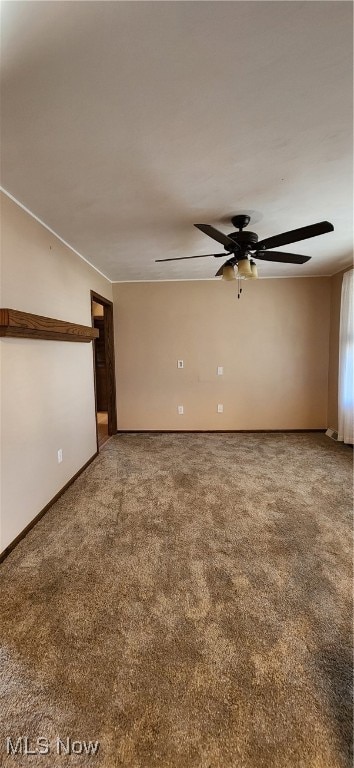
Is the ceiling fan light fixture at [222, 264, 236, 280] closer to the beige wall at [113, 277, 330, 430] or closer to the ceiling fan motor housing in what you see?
the ceiling fan motor housing

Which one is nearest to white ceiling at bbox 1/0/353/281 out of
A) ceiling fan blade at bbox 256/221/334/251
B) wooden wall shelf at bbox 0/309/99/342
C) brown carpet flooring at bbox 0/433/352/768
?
ceiling fan blade at bbox 256/221/334/251

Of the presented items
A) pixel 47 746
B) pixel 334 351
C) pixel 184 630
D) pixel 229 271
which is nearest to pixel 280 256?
pixel 229 271

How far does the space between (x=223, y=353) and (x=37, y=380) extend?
9.80 feet

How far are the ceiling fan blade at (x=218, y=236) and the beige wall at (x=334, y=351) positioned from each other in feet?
8.60

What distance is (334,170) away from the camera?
73.2 inches

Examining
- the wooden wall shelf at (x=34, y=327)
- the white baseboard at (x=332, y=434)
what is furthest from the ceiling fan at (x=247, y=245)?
the white baseboard at (x=332, y=434)

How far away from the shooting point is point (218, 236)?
2.13m

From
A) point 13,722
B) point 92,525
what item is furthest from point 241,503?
point 13,722

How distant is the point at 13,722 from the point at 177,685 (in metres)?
0.61

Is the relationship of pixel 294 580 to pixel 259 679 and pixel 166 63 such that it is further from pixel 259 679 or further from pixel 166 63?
pixel 166 63

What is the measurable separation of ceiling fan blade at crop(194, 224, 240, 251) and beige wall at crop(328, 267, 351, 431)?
2622 mm

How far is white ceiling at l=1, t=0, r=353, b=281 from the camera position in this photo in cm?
101

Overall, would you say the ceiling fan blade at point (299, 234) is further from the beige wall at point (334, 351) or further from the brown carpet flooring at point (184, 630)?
the beige wall at point (334, 351)

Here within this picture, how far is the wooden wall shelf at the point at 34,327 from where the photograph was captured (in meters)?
1.89
